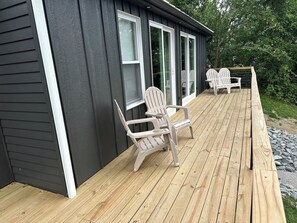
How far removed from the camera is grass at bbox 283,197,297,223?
2684 mm

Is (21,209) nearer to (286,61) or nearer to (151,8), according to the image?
(151,8)

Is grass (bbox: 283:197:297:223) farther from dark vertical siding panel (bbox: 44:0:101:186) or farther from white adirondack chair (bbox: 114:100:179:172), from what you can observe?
dark vertical siding panel (bbox: 44:0:101:186)

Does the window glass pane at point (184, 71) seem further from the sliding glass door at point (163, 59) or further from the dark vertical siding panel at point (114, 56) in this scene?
the dark vertical siding panel at point (114, 56)

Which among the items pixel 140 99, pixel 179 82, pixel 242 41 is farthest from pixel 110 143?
pixel 242 41

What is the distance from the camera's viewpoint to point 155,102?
3.37 meters

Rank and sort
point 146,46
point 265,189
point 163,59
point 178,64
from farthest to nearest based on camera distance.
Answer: point 178,64 < point 163,59 < point 146,46 < point 265,189

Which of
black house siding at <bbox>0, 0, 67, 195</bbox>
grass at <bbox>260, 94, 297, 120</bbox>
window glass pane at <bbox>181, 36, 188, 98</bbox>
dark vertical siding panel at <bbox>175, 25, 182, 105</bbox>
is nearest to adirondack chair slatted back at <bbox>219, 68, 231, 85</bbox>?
grass at <bbox>260, 94, 297, 120</bbox>

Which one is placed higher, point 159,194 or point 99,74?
point 99,74

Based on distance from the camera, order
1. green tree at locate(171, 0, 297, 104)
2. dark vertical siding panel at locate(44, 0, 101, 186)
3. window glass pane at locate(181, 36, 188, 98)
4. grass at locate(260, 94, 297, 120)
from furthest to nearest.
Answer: green tree at locate(171, 0, 297, 104), grass at locate(260, 94, 297, 120), window glass pane at locate(181, 36, 188, 98), dark vertical siding panel at locate(44, 0, 101, 186)

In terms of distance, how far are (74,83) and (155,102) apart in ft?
4.76

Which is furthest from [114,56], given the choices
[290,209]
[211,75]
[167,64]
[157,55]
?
[211,75]

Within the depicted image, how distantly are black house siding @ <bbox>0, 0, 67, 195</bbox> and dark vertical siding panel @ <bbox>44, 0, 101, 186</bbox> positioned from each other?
0.53ft

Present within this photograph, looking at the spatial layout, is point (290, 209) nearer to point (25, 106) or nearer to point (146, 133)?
point (146, 133)

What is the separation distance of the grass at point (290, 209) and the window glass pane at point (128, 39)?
2974 millimetres
